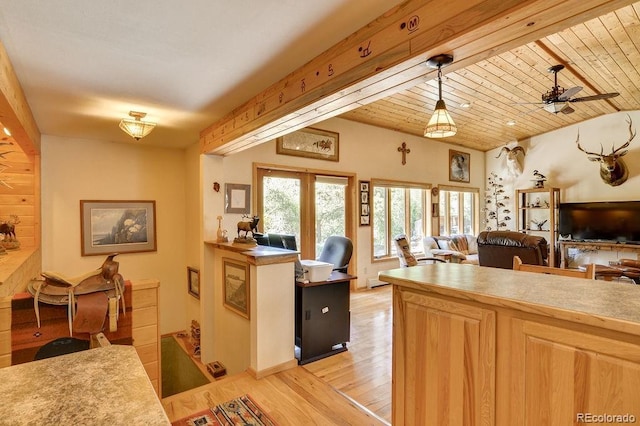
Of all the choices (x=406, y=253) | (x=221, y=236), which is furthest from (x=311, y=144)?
(x=406, y=253)

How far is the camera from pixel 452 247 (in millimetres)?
6684

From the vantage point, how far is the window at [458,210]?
754cm

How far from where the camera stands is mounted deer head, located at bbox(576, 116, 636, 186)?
6164mm

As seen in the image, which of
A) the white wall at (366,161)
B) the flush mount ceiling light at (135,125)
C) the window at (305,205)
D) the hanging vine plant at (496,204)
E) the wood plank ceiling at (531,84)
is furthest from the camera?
the hanging vine plant at (496,204)

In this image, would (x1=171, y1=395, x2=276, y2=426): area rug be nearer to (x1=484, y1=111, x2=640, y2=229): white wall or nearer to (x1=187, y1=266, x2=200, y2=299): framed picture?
(x1=187, y1=266, x2=200, y2=299): framed picture

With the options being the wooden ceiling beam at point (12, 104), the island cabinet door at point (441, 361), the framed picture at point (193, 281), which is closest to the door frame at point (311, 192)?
the framed picture at point (193, 281)

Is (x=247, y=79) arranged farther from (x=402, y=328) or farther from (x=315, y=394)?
(x=315, y=394)

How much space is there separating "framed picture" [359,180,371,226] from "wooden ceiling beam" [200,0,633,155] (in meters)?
3.48

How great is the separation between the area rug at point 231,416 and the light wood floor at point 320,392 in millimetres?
61

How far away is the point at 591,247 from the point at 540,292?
6.86 meters

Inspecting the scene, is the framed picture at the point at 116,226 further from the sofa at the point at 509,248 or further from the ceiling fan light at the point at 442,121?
the sofa at the point at 509,248

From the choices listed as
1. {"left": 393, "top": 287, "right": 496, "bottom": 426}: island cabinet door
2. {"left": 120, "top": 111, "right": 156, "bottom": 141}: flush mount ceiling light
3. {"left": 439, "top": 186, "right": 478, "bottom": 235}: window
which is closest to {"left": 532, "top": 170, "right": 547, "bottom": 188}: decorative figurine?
{"left": 439, "top": 186, "right": 478, "bottom": 235}: window

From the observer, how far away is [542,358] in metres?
→ 1.21

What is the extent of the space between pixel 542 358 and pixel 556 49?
394cm
